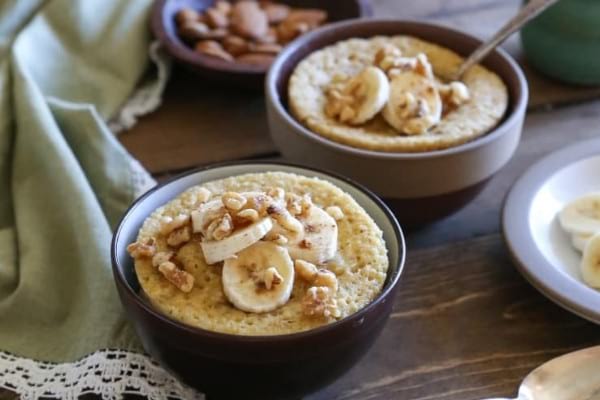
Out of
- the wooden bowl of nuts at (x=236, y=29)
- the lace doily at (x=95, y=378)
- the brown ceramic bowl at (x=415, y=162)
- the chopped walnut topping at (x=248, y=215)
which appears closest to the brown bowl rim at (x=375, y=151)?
the brown ceramic bowl at (x=415, y=162)

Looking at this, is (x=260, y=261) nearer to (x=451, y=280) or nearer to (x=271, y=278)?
(x=271, y=278)

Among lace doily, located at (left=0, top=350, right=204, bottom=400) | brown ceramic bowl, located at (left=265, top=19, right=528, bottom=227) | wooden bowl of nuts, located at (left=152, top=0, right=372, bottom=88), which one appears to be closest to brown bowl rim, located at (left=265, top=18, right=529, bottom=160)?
brown ceramic bowl, located at (left=265, top=19, right=528, bottom=227)

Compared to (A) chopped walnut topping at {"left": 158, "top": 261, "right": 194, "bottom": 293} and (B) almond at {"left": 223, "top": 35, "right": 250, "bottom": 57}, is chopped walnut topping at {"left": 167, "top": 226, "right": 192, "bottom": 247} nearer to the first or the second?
(A) chopped walnut topping at {"left": 158, "top": 261, "right": 194, "bottom": 293}

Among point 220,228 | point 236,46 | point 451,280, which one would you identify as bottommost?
point 451,280

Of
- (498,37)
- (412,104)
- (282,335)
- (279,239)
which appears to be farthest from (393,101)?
(282,335)

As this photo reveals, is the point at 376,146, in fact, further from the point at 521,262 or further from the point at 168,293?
the point at 168,293

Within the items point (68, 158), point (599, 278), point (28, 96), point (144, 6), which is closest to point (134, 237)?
point (68, 158)
